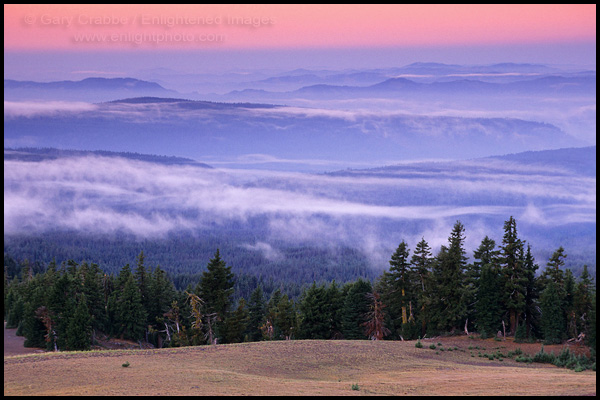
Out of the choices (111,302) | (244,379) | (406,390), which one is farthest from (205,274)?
(406,390)

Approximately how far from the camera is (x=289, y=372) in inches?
1406

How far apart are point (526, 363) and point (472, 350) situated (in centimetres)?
471

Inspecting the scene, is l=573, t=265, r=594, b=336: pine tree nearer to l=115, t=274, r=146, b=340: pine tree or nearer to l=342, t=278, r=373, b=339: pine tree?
l=342, t=278, r=373, b=339: pine tree

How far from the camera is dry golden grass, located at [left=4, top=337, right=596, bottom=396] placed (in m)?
28.5

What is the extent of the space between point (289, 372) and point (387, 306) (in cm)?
2633

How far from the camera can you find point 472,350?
46.7m

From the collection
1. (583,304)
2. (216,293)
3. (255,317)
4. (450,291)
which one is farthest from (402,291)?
(255,317)

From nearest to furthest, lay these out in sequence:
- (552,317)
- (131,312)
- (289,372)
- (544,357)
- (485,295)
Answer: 1. (289,372)
2. (544,357)
3. (552,317)
4. (485,295)
5. (131,312)

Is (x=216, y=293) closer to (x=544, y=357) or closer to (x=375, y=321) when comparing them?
(x=375, y=321)

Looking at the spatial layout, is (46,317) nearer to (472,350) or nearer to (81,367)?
(81,367)

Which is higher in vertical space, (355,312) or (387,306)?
(387,306)

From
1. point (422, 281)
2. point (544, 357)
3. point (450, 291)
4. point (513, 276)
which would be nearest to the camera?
point (544, 357)

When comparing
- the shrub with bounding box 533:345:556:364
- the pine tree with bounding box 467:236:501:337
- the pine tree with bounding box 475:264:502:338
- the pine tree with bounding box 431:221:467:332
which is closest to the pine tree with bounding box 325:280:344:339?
the pine tree with bounding box 431:221:467:332

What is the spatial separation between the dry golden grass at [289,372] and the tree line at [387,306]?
7.42 metres
